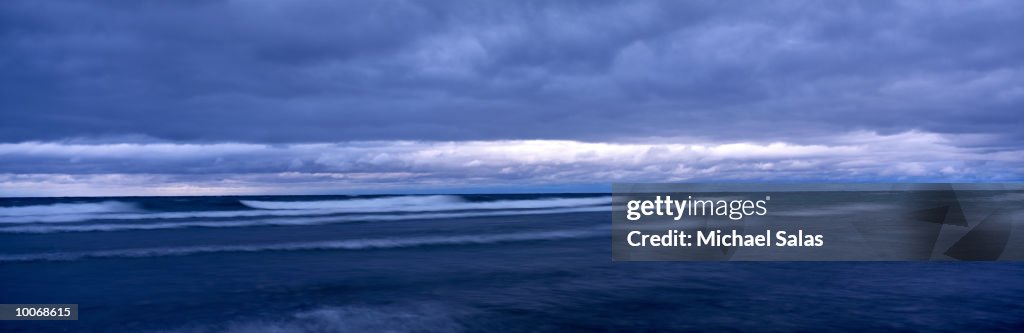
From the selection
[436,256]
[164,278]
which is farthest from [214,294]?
[436,256]

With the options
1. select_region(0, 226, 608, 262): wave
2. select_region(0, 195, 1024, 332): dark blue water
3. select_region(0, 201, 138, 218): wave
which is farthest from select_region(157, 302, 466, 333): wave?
select_region(0, 201, 138, 218): wave

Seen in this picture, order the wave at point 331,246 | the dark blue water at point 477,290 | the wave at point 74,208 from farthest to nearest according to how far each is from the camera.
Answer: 1. the wave at point 74,208
2. the wave at point 331,246
3. the dark blue water at point 477,290

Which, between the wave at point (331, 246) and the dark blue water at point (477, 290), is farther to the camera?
the wave at point (331, 246)

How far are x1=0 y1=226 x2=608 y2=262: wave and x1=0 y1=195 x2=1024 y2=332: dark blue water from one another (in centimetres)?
8

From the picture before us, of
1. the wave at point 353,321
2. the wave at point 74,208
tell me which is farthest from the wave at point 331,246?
the wave at point 74,208

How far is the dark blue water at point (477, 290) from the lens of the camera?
8.79 meters

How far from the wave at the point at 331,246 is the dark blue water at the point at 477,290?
0.08 meters

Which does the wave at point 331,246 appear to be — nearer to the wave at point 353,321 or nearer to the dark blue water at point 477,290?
the dark blue water at point 477,290

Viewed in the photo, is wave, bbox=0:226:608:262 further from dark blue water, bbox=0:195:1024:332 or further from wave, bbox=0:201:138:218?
wave, bbox=0:201:138:218

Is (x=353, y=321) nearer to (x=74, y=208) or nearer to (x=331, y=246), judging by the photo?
(x=331, y=246)

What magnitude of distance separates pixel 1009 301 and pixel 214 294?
12.9m

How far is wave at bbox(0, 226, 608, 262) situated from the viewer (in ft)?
52.5

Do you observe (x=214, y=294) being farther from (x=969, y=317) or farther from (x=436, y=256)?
(x=969, y=317)

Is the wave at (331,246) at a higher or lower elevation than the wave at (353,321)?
higher
